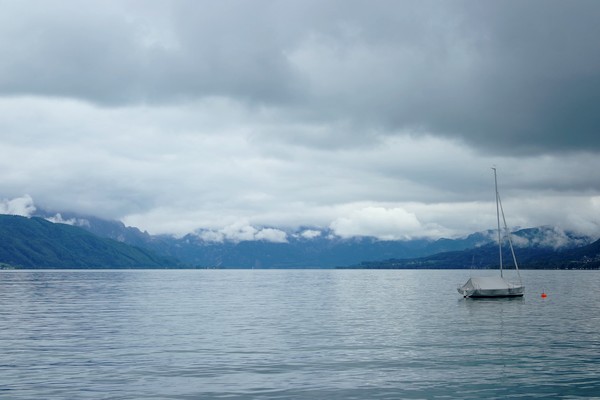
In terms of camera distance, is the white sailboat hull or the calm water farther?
the white sailboat hull

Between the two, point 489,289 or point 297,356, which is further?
point 489,289

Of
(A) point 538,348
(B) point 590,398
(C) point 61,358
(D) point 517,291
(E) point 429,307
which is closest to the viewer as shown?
(B) point 590,398

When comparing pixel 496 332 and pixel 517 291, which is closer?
pixel 496 332

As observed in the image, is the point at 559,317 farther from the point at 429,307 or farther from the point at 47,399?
the point at 47,399

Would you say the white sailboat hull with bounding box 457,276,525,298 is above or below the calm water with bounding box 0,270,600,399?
above

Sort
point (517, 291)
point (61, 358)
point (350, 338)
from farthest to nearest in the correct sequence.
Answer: point (517, 291) < point (350, 338) < point (61, 358)

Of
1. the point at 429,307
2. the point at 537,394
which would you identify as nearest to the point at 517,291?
the point at 429,307

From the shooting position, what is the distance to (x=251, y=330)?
8575 cm

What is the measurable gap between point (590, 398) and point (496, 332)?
135 feet

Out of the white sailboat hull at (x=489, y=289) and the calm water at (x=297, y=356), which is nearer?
the calm water at (x=297, y=356)

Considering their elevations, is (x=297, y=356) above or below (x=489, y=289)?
below

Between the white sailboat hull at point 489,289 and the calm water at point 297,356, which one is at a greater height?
the white sailboat hull at point 489,289

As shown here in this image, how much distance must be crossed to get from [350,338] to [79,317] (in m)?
50.2

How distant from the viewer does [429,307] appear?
13012 centimetres
